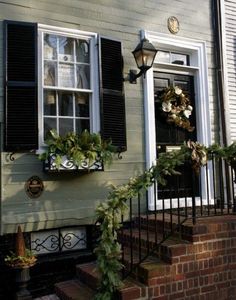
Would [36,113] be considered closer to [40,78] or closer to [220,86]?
[40,78]

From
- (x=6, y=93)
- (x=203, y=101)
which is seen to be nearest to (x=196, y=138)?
(x=203, y=101)

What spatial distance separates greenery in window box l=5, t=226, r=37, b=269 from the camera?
12.1 ft

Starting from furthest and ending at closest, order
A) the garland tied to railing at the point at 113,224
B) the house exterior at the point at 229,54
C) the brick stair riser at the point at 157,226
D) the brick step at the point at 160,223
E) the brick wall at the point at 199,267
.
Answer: the house exterior at the point at 229,54 < the brick stair riser at the point at 157,226 < the brick step at the point at 160,223 < the brick wall at the point at 199,267 < the garland tied to railing at the point at 113,224

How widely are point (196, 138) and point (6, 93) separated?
281 cm

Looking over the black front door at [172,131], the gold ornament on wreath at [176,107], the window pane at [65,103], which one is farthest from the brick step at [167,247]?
the gold ornament on wreath at [176,107]

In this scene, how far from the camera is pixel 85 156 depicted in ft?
14.1

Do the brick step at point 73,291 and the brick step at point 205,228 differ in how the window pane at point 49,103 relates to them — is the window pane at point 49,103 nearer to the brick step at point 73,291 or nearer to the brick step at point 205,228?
the brick step at point 205,228

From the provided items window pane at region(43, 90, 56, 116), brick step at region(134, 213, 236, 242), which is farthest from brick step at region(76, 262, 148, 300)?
window pane at region(43, 90, 56, 116)

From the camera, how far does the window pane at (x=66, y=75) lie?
4598 mm

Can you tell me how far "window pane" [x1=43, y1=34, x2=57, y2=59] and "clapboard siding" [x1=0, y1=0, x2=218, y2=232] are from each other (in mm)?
168

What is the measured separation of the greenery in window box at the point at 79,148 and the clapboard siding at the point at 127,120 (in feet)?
0.83

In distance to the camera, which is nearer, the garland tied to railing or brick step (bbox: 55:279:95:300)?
the garland tied to railing

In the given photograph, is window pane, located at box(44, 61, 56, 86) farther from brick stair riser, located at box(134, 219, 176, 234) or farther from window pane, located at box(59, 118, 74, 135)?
brick stair riser, located at box(134, 219, 176, 234)

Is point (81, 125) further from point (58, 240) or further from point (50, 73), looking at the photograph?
point (58, 240)
